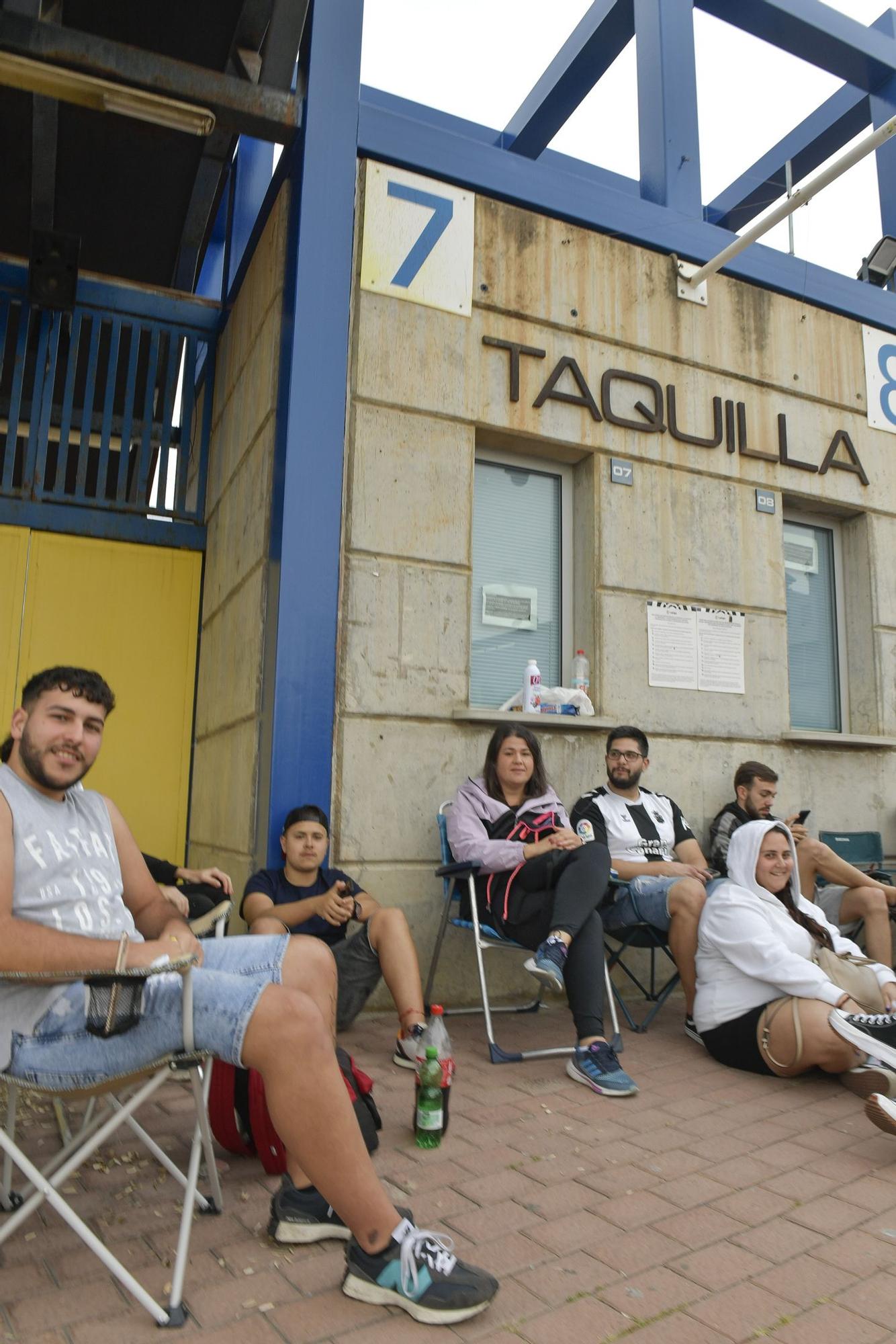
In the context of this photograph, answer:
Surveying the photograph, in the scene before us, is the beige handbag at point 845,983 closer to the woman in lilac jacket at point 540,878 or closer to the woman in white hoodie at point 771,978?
the woman in white hoodie at point 771,978

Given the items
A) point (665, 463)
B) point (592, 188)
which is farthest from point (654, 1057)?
point (592, 188)

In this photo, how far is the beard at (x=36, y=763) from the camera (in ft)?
7.13

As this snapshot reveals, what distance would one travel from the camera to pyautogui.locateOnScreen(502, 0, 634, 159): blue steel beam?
794cm

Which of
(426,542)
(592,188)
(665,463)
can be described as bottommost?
(426,542)

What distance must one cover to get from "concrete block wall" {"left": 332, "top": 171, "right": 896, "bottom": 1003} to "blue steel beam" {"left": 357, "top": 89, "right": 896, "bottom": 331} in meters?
0.10

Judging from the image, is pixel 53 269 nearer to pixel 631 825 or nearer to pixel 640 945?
pixel 631 825

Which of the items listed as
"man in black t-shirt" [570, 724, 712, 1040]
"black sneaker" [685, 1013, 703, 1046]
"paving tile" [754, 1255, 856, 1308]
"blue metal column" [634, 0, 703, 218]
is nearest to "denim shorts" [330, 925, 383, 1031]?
"man in black t-shirt" [570, 724, 712, 1040]

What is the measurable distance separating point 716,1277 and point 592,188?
5.39 m

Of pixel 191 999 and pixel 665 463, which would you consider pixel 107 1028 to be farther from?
pixel 665 463

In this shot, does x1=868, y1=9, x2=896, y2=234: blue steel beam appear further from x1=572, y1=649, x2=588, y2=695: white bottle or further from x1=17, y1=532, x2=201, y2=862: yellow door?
x1=17, y1=532, x2=201, y2=862: yellow door

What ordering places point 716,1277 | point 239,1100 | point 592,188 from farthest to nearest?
1. point 592,188
2. point 239,1100
3. point 716,1277

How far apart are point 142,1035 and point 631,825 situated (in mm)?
3030

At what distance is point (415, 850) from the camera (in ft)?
14.5

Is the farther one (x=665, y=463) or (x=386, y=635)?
(x=665, y=463)
